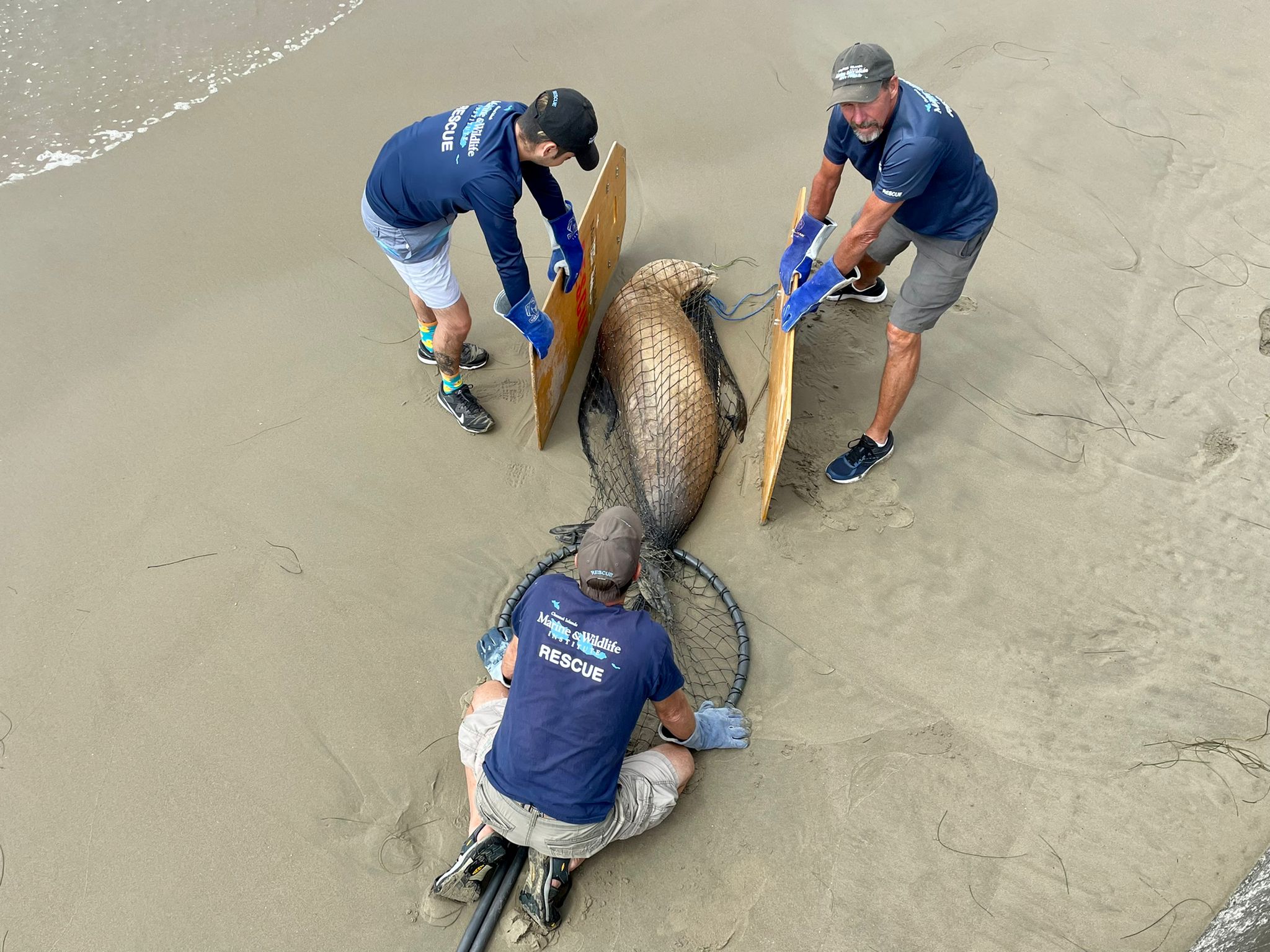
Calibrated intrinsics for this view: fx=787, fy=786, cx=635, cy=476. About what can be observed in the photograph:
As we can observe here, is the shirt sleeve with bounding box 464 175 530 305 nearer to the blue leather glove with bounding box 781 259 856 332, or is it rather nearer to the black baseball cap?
the black baseball cap

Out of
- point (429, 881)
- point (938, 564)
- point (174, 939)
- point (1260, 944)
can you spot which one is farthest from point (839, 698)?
point (174, 939)

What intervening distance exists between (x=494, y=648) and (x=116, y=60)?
197 inches

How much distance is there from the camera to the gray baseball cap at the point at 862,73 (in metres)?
2.80

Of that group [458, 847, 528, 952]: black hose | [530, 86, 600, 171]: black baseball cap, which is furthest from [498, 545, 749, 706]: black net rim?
[530, 86, 600, 171]: black baseball cap

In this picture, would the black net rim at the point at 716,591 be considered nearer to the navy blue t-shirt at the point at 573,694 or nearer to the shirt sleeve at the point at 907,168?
the navy blue t-shirt at the point at 573,694

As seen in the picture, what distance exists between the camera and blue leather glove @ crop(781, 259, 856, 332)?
10.6 ft

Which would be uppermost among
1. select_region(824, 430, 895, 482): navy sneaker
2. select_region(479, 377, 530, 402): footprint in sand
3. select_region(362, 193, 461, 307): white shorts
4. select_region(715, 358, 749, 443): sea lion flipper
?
select_region(362, 193, 461, 307): white shorts

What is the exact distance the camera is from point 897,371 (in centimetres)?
360

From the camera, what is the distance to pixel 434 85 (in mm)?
5223

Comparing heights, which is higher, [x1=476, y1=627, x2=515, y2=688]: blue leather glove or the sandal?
[x1=476, y1=627, x2=515, y2=688]: blue leather glove

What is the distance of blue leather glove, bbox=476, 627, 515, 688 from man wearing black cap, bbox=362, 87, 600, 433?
3.95 feet

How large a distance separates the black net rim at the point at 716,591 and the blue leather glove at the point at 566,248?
1274 millimetres

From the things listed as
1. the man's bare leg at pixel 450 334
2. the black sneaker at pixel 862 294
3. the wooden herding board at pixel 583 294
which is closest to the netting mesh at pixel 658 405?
the wooden herding board at pixel 583 294

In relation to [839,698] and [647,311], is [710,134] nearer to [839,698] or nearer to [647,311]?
[647,311]
